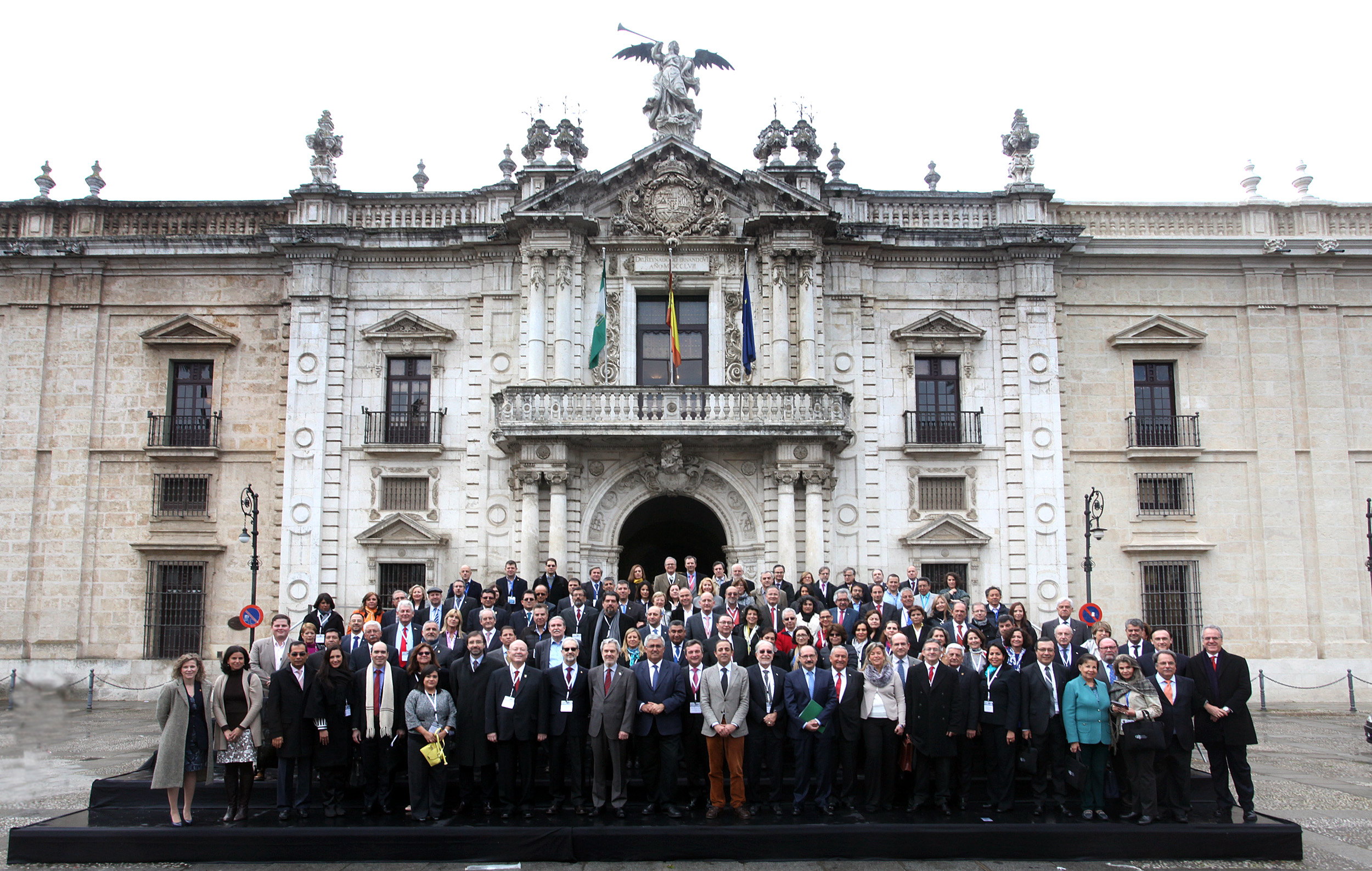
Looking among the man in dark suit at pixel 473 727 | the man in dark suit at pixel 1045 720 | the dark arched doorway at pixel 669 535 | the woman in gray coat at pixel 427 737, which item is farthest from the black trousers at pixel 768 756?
the dark arched doorway at pixel 669 535

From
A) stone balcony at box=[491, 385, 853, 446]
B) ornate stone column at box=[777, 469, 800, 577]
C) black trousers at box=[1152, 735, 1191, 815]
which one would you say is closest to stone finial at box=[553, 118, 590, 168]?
stone balcony at box=[491, 385, 853, 446]

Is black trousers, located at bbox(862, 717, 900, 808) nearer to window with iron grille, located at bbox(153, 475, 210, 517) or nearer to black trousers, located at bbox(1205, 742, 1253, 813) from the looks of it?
black trousers, located at bbox(1205, 742, 1253, 813)

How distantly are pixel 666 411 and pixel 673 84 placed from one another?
7.78 meters

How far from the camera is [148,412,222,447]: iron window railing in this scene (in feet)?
74.0

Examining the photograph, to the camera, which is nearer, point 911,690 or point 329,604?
point 911,690

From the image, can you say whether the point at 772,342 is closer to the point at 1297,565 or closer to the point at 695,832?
the point at 1297,565

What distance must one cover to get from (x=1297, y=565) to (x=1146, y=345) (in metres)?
5.63

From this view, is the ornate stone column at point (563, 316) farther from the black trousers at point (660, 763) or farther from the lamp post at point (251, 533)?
the black trousers at point (660, 763)

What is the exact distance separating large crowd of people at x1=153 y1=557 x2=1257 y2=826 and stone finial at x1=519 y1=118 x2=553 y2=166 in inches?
561

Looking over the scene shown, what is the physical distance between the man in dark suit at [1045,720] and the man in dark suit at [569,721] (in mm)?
4455

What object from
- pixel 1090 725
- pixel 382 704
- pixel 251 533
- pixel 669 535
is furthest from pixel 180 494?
pixel 1090 725

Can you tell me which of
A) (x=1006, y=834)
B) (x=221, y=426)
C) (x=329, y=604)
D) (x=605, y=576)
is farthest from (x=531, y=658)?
(x=221, y=426)

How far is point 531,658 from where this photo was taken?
11336 mm

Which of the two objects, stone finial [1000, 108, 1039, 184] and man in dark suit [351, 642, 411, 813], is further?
stone finial [1000, 108, 1039, 184]
